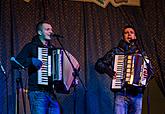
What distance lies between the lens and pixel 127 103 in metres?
4.89

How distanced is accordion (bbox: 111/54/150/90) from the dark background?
0.37 metres

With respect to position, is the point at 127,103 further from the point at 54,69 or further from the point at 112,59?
the point at 54,69

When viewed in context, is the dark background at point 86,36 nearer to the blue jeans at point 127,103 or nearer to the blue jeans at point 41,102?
the blue jeans at point 127,103

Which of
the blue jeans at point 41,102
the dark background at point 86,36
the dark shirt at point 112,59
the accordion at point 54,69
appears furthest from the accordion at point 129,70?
the blue jeans at point 41,102

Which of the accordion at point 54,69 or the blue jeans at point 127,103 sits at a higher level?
the accordion at point 54,69

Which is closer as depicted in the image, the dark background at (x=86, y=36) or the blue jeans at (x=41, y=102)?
the blue jeans at (x=41, y=102)

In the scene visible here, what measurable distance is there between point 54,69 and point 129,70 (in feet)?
3.37

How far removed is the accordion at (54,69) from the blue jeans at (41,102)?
0.13 metres

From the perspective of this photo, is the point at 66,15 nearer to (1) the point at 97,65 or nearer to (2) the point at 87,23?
(2) the point at 87,23

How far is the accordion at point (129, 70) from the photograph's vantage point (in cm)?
484

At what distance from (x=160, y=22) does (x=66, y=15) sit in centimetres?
Result: 151

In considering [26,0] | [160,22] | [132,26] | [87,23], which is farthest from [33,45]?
[160,22]

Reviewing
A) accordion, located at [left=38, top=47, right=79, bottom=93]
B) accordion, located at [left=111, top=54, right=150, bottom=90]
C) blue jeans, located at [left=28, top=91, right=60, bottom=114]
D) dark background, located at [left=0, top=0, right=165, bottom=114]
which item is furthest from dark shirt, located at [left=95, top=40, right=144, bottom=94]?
blue jeans, located at [left=28, top=91, right=60, bottom=114]

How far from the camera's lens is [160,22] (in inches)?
230
